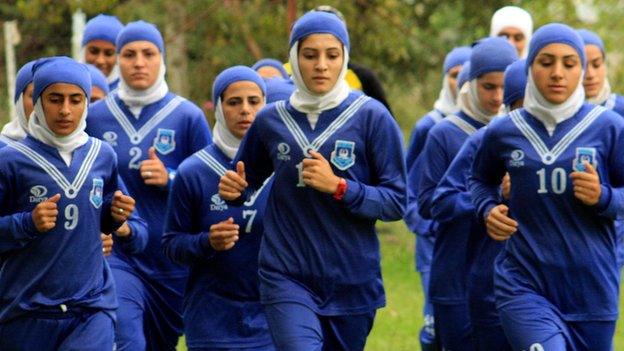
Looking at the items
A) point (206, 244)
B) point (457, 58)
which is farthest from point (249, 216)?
point (457, 58)

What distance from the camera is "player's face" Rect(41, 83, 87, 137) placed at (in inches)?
420

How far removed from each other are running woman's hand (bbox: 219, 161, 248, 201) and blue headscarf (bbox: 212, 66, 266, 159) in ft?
3.47

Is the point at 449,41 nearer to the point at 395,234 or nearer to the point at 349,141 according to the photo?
the point at 395,234

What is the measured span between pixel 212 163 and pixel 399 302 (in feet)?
25.3

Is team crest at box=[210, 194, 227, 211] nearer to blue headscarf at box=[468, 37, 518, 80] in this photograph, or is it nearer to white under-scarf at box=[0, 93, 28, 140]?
white under-scarf at box=[0, 93, 28, 140]

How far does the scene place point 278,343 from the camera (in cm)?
1038

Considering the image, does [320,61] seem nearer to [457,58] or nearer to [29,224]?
[29,224]

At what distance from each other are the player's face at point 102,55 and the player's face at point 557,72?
4.85 metres

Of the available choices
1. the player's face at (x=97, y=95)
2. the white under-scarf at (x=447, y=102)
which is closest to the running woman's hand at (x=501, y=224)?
the player's face at (x=97, y=95)

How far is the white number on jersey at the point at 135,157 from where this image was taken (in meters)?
12.7

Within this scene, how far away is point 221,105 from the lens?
39.8ft

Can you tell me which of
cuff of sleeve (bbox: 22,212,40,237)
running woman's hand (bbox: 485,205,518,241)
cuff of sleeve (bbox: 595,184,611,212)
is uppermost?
cuff of sleeve (bbox: 595,184,611,212)

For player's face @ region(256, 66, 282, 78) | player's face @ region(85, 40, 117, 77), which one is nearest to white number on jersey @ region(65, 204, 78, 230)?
player's face @ region(256, 66, 282, 78)

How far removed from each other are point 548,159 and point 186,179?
244cm
